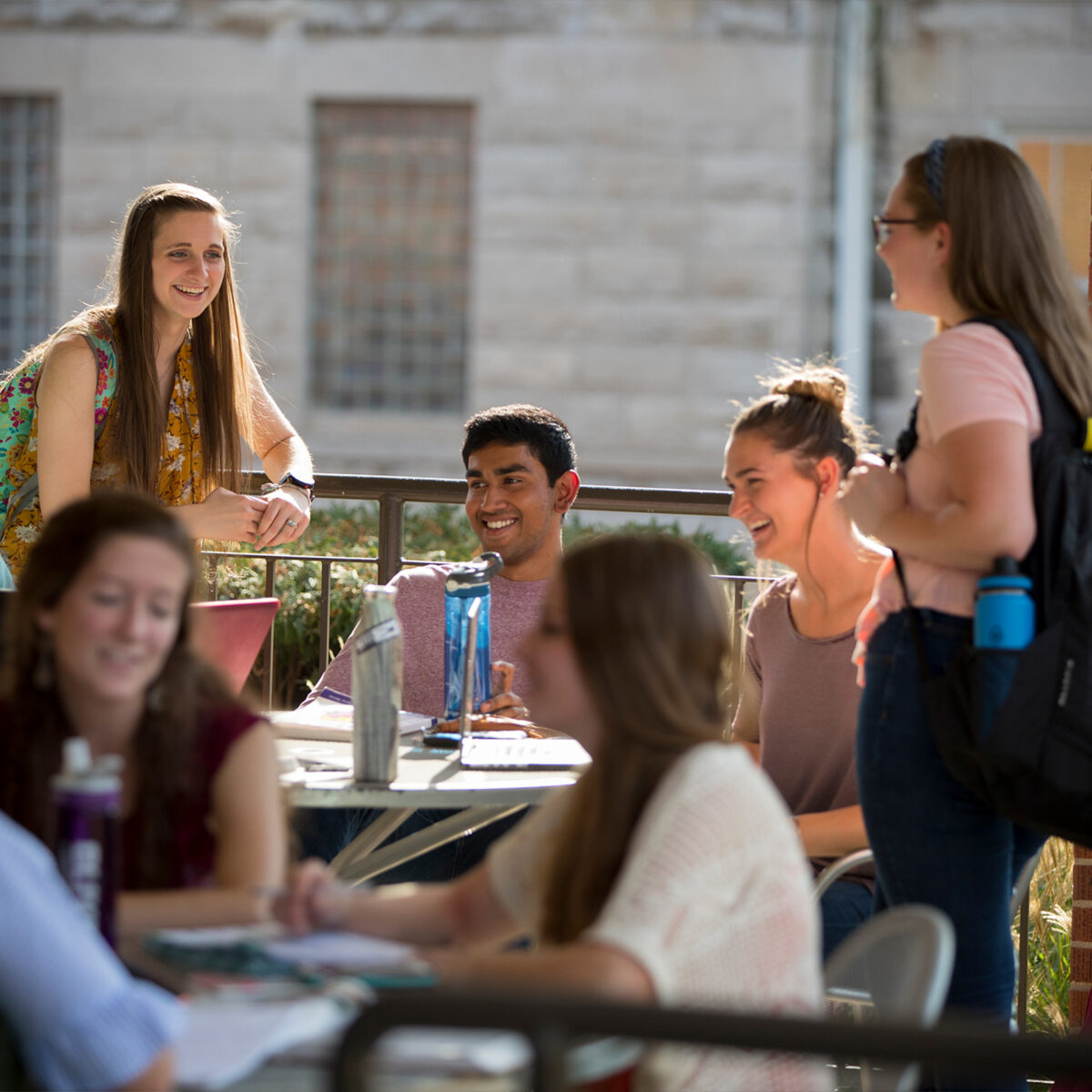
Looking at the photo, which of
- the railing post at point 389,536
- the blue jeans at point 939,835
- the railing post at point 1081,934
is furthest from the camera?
the railing post at point 389,536

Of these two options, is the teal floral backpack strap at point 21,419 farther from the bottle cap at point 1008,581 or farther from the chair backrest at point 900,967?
the chair backrest at point 900,967

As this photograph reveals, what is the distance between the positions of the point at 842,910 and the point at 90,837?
6.16 feet

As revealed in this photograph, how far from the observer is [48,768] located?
1892 mm

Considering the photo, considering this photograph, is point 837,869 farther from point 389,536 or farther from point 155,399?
point 389,536

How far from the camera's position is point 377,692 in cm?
Result: 252

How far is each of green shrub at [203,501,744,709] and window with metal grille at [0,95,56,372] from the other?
19.9 feet

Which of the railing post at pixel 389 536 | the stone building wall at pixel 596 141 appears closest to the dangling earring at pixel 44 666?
the railing post at pixel 389 536

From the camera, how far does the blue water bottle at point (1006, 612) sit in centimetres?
225

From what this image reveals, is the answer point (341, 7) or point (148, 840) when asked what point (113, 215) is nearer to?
point (341, 7)

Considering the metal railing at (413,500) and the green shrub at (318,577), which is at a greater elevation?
the metal railing at (413,500)

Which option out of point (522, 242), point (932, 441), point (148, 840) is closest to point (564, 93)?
point (522, 242)

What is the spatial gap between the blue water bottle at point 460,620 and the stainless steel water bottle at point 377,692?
0.41m

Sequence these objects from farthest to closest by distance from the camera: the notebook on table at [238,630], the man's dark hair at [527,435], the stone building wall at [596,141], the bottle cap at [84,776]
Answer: the stone building wall at [596,141]
the man's dark hair at [527,435]
the notebook on table at [238,630]
the bottle cap at [84,776]

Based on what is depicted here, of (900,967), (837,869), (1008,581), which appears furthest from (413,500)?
(900,967)
